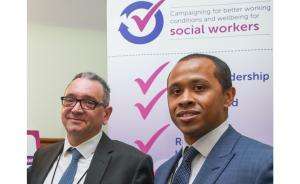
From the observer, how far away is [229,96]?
72.3 inches

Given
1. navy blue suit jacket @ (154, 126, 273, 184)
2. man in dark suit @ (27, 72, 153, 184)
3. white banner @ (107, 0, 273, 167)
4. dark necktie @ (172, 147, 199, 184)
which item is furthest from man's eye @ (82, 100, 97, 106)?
navy blue suit jacket @ (154, 126, 273, 184)

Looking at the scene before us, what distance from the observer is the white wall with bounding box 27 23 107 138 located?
2.14 meters

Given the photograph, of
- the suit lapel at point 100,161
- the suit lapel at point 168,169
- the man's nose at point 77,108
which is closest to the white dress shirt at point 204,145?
the suit lapel at point 168,169

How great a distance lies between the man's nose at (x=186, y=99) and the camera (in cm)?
175

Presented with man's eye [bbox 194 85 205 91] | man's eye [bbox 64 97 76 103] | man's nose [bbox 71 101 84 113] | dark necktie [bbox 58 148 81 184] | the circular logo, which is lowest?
dark necktie [bbox 58 148 81 184]

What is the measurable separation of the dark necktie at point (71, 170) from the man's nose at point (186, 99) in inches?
23.4

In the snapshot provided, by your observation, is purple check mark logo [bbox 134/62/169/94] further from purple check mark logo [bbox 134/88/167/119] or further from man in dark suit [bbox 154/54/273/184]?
man in dark suit [bbox 154/54/273/184]

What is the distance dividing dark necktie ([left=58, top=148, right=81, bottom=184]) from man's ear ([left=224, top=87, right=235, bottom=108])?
2.42 ft

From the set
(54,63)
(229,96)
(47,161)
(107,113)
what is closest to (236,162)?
(229,96)

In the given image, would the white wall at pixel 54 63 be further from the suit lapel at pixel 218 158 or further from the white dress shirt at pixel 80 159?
the suit lapel at pixel 218 158
